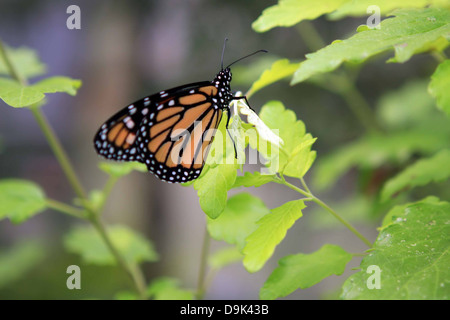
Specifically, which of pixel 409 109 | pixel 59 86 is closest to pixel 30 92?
pixel 59 86

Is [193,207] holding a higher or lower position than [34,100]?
higher

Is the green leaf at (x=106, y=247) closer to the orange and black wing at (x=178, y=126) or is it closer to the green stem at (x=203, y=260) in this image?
the green stem at (x=203, y=260)

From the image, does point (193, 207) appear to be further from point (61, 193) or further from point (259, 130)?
point (259, 130)

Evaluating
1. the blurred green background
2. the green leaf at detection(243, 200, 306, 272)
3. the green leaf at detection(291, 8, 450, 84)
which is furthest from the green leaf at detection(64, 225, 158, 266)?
the blurred green background

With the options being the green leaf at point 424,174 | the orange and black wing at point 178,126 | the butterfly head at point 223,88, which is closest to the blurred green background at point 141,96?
the butterfly head at point 223,88
